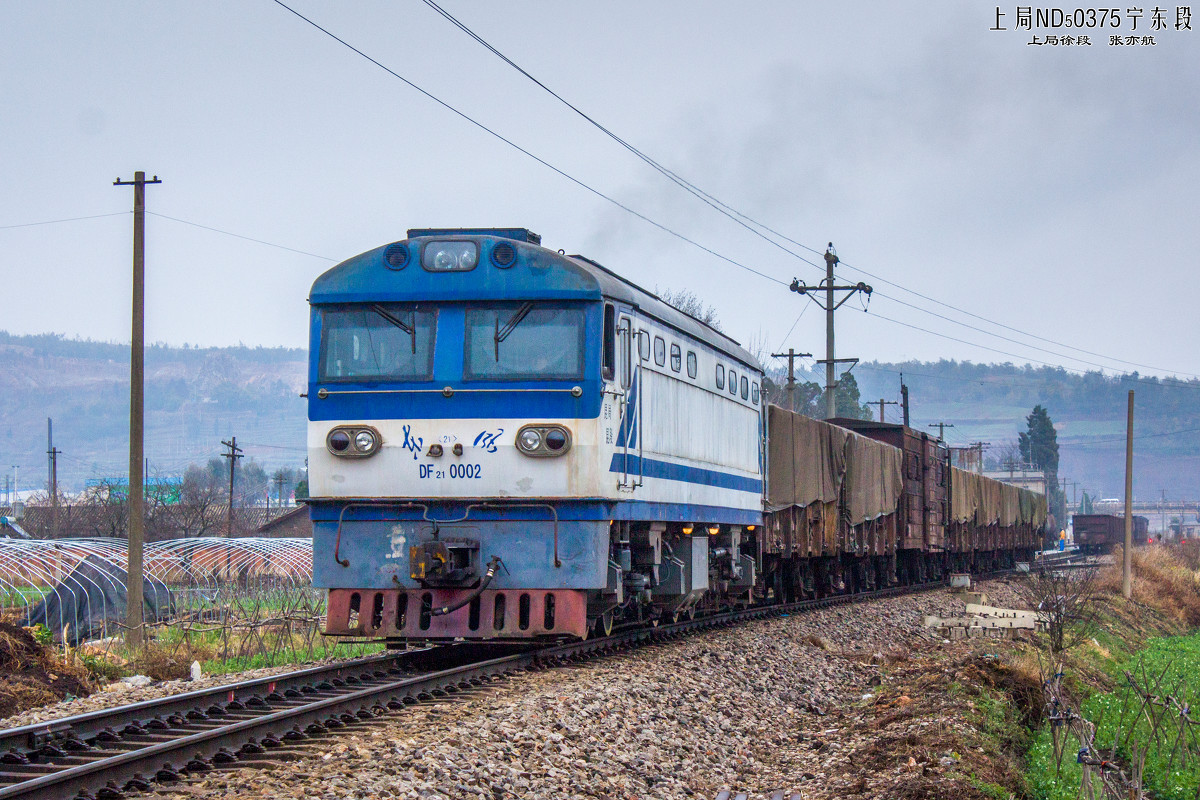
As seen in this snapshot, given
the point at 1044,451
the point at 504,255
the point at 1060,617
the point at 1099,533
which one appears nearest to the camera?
the point at 504,255

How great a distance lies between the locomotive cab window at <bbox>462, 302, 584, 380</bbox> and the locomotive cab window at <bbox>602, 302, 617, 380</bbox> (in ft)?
1.16

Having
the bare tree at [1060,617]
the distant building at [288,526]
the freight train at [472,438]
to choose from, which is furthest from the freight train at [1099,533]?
the freight train at [472,438]

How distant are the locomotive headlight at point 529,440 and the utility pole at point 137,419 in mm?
8697

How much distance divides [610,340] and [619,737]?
13.0 feet

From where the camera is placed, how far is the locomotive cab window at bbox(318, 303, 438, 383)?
11.8m

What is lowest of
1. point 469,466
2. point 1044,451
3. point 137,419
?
point 469,466

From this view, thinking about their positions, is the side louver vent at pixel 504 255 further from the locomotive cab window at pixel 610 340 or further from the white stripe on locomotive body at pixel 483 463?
the white stripe on locomotive body at pixel 483 463

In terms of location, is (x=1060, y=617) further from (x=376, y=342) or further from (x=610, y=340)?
(x=376, y=342)

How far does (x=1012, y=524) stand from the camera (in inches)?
2026

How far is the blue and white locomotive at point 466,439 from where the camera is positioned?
11.4m

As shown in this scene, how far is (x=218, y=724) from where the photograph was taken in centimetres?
841

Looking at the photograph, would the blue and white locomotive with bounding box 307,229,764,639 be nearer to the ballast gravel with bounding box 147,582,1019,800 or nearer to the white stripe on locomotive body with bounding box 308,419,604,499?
the white stripe on locomotive body with bounding box 308,419,604,499

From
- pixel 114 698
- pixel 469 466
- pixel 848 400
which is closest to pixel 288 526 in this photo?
pixel 848 400

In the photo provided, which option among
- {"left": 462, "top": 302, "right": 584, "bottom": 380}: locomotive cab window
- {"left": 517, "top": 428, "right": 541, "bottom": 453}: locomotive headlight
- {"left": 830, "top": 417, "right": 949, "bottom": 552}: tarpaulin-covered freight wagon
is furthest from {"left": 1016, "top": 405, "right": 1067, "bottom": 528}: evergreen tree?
{"left": 517, "top": 428, "right": 541, "bottom": 453}: locomotive headlight
